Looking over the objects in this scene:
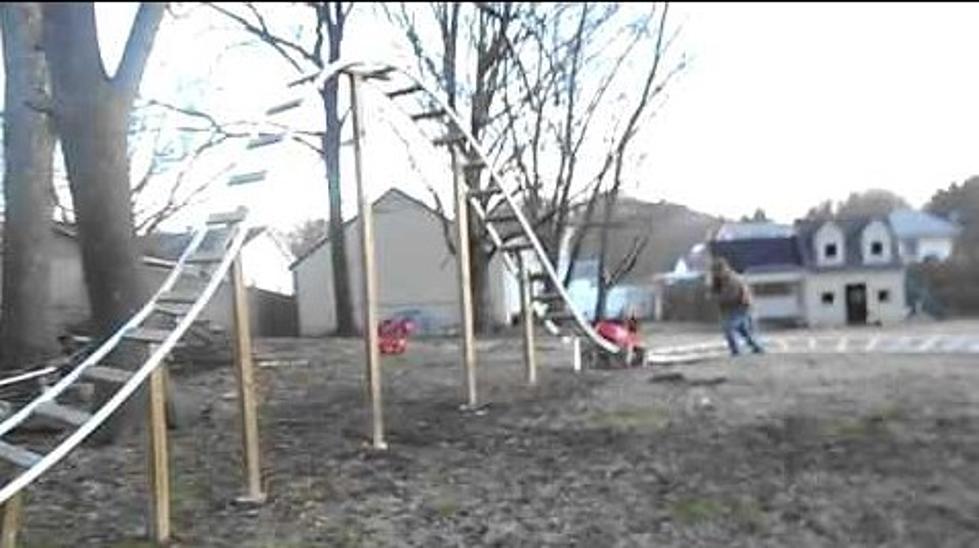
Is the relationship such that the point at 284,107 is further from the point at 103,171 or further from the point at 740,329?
the point at 740,329

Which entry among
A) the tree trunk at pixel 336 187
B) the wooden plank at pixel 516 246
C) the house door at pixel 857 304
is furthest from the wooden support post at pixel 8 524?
the house door at pixel 857 304

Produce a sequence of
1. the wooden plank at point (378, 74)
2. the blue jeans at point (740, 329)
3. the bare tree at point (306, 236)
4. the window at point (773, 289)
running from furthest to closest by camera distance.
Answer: the bare tree at point (306, 236), the window at point (773, 289), the blue jeans at point (740, 329), the wooden plank at point (378, 74)

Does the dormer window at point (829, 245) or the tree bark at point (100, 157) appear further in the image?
the dormer window at point (829, 245)

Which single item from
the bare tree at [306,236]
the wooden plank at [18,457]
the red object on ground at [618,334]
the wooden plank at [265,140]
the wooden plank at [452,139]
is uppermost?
the bare tree at [306,236]

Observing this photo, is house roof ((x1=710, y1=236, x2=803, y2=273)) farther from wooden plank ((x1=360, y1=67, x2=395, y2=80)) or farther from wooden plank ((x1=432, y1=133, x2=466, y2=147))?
wooden plank ((x1=360, y1=67, x2=395, y2=80))

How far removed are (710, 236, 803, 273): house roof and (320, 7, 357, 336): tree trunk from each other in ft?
27.9

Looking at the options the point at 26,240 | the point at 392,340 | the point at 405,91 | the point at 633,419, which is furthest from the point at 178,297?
the point at 392,340

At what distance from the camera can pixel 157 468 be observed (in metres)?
6.73

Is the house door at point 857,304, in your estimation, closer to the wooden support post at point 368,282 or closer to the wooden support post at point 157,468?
the wooden support post at point 368,282

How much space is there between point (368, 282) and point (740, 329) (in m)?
8.02

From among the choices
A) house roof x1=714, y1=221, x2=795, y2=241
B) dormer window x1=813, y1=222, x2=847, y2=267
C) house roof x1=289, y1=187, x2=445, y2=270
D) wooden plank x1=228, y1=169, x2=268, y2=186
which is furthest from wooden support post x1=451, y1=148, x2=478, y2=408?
dormer window x1=813, y1=222, x2=847, y2=267

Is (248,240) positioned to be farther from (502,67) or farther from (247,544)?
(502,67)

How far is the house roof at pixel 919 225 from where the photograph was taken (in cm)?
1212

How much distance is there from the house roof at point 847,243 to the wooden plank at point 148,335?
49.4 ft
